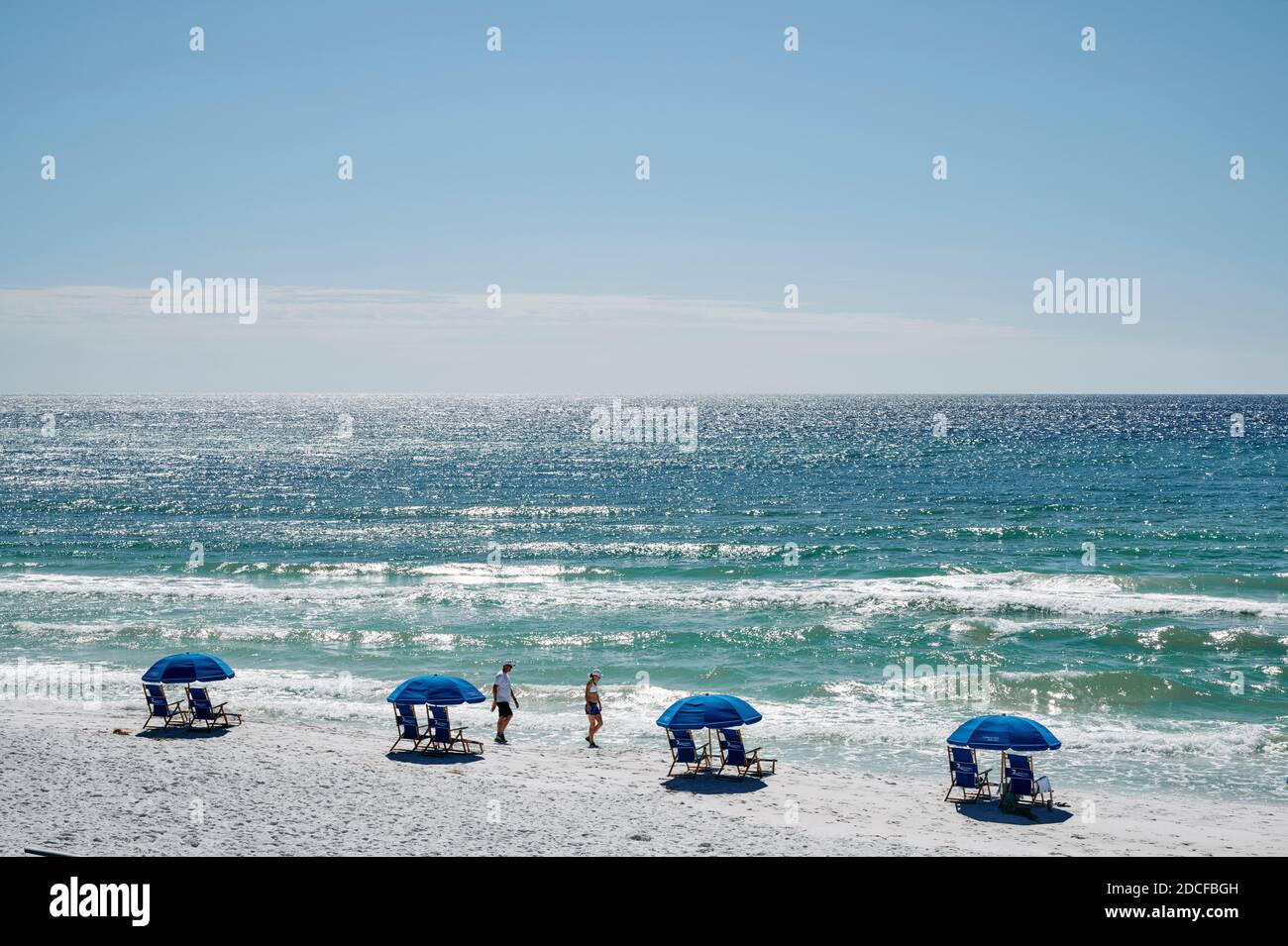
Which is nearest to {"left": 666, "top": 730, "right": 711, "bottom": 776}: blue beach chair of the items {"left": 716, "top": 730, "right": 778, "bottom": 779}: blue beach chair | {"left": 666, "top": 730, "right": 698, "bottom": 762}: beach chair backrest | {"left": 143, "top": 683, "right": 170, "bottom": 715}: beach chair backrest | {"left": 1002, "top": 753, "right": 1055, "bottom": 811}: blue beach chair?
{"left": 666, "top": 730, "right": 698, "bottom": 762}: beach chair backrest

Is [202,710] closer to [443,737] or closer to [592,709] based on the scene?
[443,737]

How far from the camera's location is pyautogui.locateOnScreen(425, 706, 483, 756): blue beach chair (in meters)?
17.8

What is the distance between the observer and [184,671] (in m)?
18.6

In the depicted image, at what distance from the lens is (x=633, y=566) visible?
39.8 metres

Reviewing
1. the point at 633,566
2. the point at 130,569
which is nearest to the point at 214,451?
the point at 130,569


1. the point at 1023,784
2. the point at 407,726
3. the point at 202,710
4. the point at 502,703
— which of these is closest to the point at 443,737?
the point at 407,726

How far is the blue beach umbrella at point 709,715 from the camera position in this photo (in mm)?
16125

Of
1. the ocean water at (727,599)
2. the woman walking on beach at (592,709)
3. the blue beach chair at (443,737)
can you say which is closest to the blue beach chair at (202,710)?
the ocean water at (727,599)

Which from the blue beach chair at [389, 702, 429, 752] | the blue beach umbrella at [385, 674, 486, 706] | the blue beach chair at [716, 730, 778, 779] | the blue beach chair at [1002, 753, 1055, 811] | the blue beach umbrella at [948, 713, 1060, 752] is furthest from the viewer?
the blue beach chair at [389, 702, 429, 752]

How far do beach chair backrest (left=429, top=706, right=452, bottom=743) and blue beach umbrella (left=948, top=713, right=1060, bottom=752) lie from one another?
8.60 meters

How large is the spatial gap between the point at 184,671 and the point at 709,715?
9.89 m

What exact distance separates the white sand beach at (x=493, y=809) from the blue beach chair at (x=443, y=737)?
0.37 metres

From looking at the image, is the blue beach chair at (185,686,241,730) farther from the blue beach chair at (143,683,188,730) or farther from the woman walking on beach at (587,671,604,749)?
the woman walking on beach at (587,671,604,749)

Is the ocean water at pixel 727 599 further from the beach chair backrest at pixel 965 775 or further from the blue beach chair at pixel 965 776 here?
the beach chair backrest at pixel 965 775
